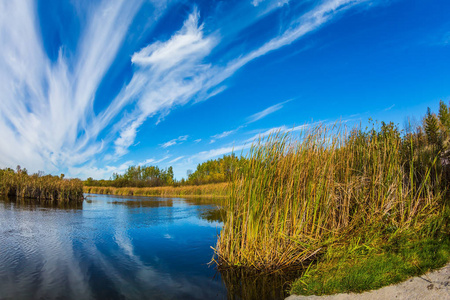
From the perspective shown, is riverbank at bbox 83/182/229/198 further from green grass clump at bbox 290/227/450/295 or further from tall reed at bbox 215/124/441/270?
green grass clump at bbox 290/227/450/295

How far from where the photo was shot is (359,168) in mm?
5758

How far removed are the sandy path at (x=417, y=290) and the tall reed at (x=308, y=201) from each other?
3.82ft

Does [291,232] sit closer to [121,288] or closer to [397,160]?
[397,160]

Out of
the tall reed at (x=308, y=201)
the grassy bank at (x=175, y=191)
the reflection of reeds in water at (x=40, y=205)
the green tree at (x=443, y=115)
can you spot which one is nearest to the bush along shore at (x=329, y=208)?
the tall reed at (x=308, y=201)

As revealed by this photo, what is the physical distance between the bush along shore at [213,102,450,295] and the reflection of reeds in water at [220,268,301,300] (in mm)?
148

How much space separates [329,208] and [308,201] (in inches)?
23.5

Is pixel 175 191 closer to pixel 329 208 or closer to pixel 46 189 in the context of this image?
pixel 46 189

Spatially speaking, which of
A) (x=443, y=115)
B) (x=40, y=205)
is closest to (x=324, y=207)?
(x=443, y=115)

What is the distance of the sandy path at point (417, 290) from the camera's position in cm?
306

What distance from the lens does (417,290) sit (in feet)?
10.4

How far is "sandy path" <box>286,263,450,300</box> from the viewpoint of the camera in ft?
10.0

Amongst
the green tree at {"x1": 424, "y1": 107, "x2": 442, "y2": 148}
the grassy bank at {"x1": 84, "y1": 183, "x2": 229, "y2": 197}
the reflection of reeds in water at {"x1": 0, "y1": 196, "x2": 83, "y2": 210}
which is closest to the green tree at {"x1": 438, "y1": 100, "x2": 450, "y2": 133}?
the green tree at {"x1": 424, "y1": 107, "x2": 442, "y2": 148}

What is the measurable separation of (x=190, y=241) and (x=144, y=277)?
10.1 feet

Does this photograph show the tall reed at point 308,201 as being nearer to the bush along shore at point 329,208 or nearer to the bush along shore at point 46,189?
the bush along shore at point 329,208
